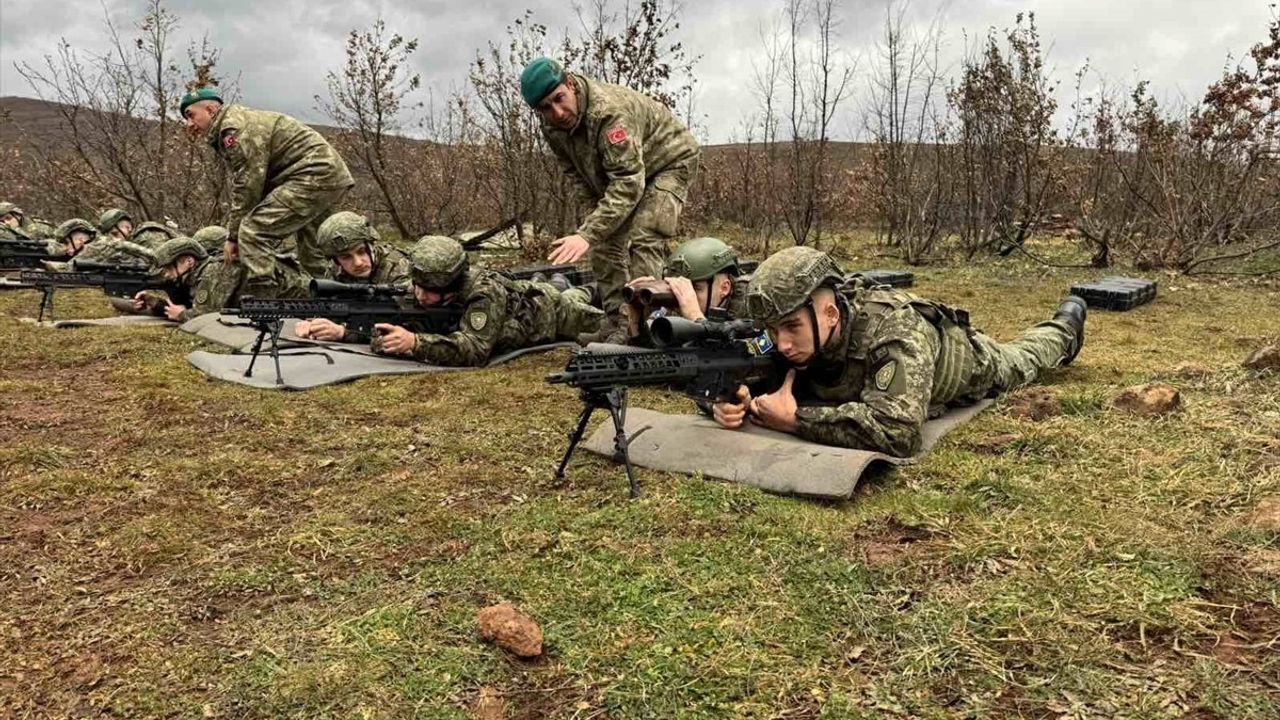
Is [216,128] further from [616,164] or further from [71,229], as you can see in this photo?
[71,229]

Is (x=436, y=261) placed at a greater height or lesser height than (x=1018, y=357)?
greater

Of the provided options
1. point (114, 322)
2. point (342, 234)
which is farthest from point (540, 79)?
point (114, 322)

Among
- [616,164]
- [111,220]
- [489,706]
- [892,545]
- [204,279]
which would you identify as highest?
[616,164]

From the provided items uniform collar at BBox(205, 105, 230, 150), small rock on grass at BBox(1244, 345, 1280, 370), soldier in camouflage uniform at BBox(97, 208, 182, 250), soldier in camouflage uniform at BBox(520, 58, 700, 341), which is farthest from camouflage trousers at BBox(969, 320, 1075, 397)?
soldier in camouflage uniform at BBox(97, 208, 182, 250)

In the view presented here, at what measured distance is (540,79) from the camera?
5.80 m

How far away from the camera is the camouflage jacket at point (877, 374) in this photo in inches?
154

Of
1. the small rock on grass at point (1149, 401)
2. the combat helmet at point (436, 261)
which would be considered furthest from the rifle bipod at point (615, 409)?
the combat helmet at point (436, 261)

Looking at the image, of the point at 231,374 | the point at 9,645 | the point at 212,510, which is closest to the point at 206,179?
the point at 231,374

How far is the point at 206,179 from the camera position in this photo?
16.1m

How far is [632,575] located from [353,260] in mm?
5245

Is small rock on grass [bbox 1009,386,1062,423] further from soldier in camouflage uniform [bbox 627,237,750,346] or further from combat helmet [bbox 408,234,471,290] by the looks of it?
combat helmet [bbox 408,234,471,290]

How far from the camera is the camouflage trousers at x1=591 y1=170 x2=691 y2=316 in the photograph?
6.42 meters

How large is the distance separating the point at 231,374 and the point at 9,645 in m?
4.06

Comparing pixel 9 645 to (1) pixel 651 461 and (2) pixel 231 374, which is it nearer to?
(1) pixel 651 461
